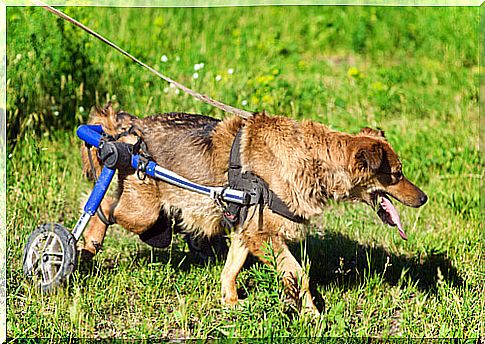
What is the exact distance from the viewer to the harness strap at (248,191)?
4.63 m

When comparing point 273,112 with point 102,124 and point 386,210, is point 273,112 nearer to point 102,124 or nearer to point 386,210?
point 102,124

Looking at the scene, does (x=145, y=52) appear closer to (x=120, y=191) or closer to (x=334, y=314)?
(x=120, y=191)

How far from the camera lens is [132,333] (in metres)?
4.56

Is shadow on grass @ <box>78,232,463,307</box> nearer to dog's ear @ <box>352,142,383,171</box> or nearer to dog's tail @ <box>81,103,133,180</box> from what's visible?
dog's tail @ <box>81,103,133,180</box>

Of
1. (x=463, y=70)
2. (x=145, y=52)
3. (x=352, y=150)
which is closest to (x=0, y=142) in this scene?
(x=352, y=150)

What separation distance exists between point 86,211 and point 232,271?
0.99 metres

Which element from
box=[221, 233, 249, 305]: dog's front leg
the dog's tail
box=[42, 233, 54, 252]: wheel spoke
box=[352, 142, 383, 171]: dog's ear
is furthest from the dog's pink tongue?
box=[42, 233, 54, 252]: wheel spoke

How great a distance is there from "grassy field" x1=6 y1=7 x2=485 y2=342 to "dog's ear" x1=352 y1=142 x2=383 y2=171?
0.77 metres

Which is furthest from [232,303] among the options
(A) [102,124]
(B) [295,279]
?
(A) [102,124]

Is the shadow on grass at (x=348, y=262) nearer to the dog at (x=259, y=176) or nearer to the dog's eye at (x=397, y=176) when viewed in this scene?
the dog at (x=259, y=176)

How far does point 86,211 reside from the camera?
16.0 ft

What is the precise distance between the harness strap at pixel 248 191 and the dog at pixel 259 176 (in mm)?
30

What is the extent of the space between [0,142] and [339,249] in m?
2.45

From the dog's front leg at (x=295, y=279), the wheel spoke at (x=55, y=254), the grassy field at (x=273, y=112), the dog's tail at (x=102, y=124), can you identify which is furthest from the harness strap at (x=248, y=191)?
the wheel spoke at (x=55, y=254)
